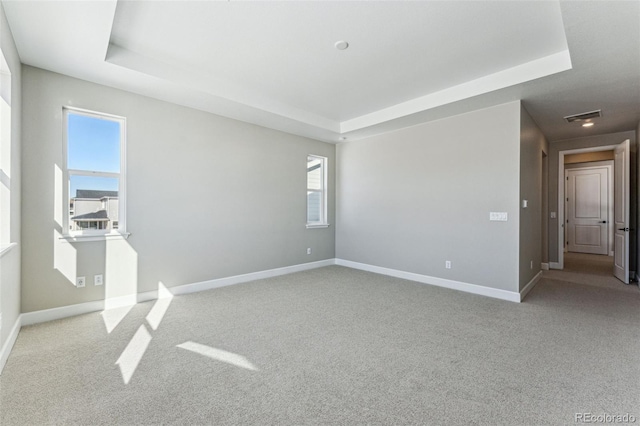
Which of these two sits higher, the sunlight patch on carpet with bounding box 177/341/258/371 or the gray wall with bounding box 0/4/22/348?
the gray wall with bounding box 0/4/22/348

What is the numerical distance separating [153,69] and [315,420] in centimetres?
361

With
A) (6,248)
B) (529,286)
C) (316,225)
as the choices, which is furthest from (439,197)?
(6,248)

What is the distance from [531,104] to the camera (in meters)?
3.81

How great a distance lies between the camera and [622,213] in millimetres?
4809

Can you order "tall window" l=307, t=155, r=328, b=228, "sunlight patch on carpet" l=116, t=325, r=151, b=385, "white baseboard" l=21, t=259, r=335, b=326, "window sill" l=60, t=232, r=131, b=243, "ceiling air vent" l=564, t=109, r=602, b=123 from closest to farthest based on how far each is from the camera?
"sunlight patch on carpet" l=116, t=325, r=151, b=385 → "white baseboard" l=21, t=259, r=335, b=326 → "window sill" l=60, t=232, r=131, b=243 → "ceiling air vent" l=564, t=109, r=602, b=123 → "tall window" l=307, t=155, r=328, b=228

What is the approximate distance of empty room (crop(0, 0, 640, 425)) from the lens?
1926 mm

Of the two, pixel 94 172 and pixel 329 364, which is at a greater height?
pixel 94 172

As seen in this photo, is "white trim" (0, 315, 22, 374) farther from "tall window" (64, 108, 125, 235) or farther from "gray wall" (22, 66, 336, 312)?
"tall window" (64, 108, 125, 235)

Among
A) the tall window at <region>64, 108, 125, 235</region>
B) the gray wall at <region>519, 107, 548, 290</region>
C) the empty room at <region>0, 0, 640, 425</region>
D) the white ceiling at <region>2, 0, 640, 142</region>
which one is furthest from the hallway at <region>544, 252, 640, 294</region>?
the tall window at <region>64, 108, 125, 235</region>

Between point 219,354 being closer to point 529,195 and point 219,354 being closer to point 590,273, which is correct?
point 529,195

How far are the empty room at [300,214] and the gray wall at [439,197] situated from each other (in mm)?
38

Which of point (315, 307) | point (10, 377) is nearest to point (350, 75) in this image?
point (315, 307)

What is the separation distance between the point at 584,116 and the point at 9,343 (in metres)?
7.25

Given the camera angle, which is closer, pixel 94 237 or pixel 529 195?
pixel 94 237
